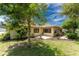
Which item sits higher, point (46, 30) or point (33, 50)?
point (46, 30)

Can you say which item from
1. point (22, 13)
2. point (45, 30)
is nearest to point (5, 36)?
point (22, 13)

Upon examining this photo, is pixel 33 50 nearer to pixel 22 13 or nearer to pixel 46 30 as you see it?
pixel 46 30

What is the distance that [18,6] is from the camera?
2.43m

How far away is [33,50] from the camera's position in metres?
2.42

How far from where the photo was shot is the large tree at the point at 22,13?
242 centimetres

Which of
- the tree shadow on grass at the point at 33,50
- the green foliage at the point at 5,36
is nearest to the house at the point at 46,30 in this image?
the tree shadow on grass at the point at 33,50

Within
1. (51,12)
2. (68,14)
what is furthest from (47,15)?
(68,14)

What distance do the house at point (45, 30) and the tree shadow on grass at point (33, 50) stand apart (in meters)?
0.11

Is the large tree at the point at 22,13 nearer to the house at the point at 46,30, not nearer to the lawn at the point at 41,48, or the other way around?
the house at the point at 46,30

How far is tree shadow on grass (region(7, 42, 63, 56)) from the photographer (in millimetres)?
2410

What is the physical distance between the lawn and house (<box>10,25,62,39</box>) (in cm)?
8

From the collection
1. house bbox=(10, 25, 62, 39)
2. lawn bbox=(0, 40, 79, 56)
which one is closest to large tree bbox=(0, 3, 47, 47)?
house bbox=(10, 25, 62, 39)

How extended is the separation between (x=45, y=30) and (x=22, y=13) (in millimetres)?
297

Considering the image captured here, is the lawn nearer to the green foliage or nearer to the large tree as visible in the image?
the green foliage
